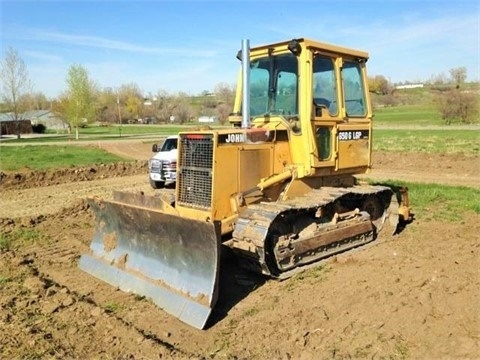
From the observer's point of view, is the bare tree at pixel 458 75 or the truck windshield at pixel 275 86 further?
the bare tree at pixel 458 75

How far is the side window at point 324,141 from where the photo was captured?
290 inches

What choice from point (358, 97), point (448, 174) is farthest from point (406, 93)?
point (358, 97)

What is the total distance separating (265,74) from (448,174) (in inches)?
420

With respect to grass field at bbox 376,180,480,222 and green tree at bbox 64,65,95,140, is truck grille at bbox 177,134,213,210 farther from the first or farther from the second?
green tree at bbox 64,65,95,140

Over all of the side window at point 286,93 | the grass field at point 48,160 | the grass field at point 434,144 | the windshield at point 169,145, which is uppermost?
the side window at point 286,93

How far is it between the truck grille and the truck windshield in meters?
1.30

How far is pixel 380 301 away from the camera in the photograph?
5633 millimetres

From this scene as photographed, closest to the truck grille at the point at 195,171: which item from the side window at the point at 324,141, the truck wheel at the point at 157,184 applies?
the side window at the point at 324,141

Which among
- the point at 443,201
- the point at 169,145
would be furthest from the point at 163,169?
the point at 443,201

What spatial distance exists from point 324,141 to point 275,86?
1.11 m

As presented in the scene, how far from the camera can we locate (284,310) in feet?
18.5

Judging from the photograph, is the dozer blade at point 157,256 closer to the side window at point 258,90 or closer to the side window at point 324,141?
→ the side window at point 258,90

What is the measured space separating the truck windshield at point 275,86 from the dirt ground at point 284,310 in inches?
92.2

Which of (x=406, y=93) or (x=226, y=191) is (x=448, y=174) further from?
(x=406, y=93)
